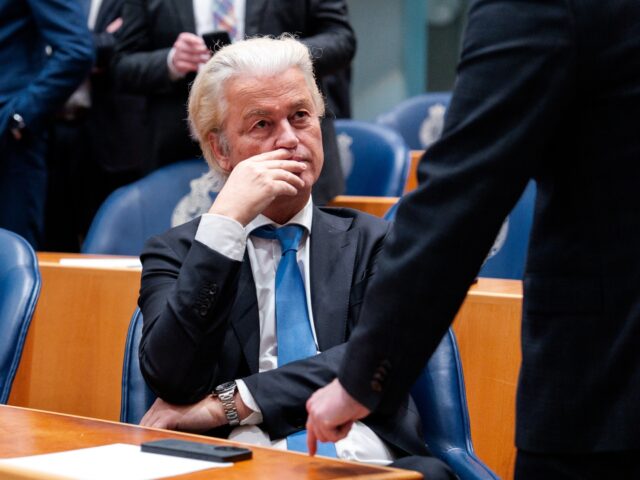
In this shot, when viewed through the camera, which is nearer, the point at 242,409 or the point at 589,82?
the point at 589,82

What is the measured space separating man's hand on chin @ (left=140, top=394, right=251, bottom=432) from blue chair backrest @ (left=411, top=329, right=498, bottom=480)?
0.37 metres

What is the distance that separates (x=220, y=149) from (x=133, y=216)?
1.07m

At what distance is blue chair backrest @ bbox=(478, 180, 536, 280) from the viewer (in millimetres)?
3354

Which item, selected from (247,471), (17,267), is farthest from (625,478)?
(17,267)

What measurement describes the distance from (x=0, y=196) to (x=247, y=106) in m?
1.90

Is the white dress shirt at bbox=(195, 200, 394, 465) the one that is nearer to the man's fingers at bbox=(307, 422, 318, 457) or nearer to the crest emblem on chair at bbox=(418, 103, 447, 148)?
the man's fingers at bbox=(307, 422, 318, 457)

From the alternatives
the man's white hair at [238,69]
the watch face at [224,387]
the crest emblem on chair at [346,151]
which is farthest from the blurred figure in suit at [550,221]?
the crest emblem on chair at [346,151]

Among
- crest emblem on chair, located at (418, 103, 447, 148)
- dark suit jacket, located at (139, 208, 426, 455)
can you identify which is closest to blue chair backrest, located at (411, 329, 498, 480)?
dark suit jacket, located at (139, 208, 426, 455)

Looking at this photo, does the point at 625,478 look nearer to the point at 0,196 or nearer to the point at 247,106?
the point at 247,106

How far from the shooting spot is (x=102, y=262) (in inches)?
118

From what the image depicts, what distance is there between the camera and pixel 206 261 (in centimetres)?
201

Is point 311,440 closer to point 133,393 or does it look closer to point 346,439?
point 346,439

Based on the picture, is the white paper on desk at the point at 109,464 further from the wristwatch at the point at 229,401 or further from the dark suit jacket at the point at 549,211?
the wristwatch at the point at 229,401

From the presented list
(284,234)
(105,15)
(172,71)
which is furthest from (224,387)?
(105,15)
